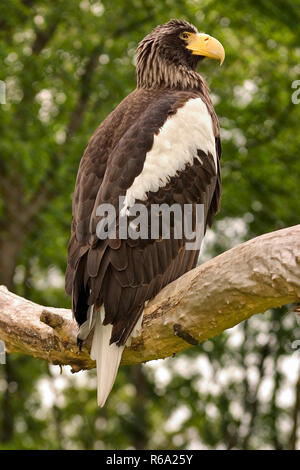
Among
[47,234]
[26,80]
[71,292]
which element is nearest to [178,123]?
[71,292]

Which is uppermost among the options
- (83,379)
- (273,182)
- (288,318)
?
(273,182)

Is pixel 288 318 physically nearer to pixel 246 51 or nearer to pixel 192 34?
pixel 246 51

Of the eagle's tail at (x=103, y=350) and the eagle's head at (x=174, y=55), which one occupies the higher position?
the eagle's head at (x=174, y=55)

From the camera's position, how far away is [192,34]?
582 cm

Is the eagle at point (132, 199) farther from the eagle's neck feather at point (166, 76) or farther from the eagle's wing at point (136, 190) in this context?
the eagle's neck feather at point (166, 76)

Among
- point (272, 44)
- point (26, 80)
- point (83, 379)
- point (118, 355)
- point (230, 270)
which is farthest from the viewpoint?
point (83, 379)

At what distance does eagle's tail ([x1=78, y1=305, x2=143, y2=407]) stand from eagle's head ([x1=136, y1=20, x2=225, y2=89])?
2.14 meters

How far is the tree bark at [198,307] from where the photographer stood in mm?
3459

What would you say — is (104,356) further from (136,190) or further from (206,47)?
(206,47)

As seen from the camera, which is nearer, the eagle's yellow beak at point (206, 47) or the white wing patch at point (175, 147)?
the white wing patch at point (175, 147)

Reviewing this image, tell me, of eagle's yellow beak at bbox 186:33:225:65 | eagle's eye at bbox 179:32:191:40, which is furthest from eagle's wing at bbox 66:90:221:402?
eagle's eye at bbox 179:32:191:40

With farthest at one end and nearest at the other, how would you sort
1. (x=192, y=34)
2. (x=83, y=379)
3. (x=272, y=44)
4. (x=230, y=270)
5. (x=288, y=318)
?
(x=83, y=379)
(x=288, y=318)
(x=272, y=44)
(x=192, y=34)
(x=230, y=270)

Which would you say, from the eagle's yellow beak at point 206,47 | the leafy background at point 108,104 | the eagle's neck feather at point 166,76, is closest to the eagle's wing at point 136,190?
the eagle's neck feather at point 166,76

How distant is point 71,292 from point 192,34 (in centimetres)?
256
